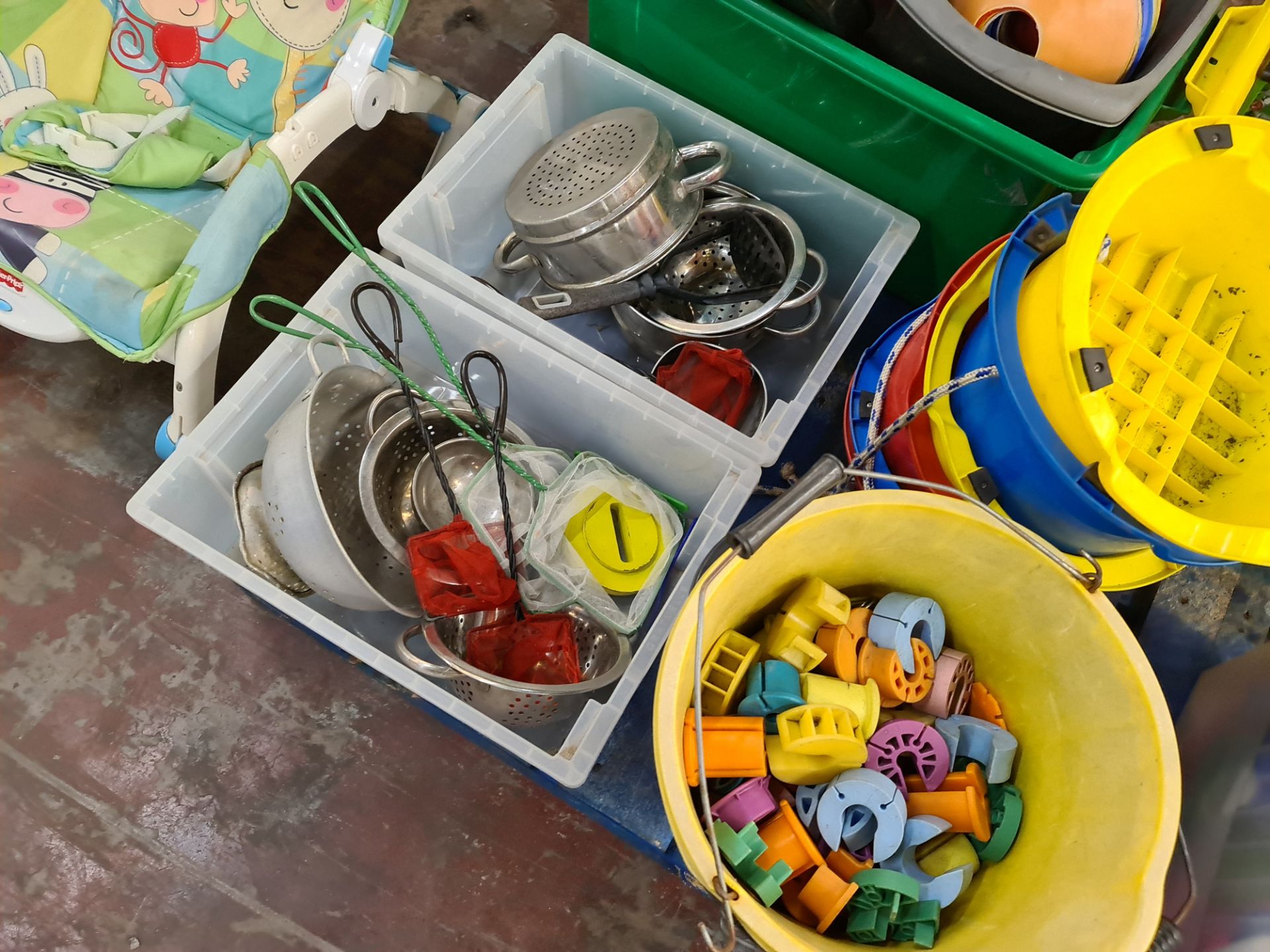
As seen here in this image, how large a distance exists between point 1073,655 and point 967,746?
136 mm

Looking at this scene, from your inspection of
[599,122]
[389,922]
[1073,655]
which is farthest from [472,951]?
[599,122]

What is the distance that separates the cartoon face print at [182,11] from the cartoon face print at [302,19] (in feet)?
0.04

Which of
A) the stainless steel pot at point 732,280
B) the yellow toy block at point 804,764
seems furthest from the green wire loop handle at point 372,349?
the yellow toy block at point 804,764

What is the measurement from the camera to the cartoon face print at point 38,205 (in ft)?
3.21

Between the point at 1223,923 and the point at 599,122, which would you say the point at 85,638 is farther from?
the point at 1223,923

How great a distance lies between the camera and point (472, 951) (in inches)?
40.1

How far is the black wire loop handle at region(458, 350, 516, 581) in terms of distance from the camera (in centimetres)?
83

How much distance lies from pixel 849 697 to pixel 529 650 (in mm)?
307

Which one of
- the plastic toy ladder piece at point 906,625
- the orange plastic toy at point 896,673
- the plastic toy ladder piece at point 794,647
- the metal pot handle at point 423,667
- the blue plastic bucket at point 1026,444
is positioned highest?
the blue plastic bucket at point 1026,444

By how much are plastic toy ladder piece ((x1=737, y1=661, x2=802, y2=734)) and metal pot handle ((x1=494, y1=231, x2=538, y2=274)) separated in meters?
0.54

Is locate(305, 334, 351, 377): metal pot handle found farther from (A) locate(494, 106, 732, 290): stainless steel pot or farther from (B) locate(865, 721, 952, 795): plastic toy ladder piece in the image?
(B) locate(865, 721, 952, 795): plastic toy ladder piece

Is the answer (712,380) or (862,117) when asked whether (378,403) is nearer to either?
(712,380)

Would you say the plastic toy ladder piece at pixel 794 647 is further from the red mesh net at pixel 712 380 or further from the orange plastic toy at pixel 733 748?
the red mesh net at pixel 712 380

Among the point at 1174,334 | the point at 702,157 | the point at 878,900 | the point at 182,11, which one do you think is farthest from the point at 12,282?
the point at 1174,334
